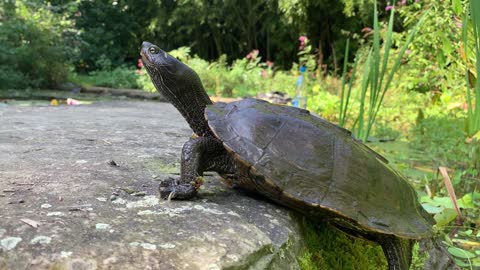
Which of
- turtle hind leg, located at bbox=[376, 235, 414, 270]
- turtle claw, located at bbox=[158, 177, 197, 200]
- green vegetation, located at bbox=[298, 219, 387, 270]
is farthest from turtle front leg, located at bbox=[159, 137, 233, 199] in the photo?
turtle hind leg, located at bbox=[376, 235, 414, 270]

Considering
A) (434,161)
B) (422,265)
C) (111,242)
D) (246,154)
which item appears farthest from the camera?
(434,161)

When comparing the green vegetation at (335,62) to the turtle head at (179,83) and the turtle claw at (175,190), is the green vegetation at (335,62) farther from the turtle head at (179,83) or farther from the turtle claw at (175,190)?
the turtle head at (179,83)

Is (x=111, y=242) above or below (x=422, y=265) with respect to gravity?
above

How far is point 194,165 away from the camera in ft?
4.34

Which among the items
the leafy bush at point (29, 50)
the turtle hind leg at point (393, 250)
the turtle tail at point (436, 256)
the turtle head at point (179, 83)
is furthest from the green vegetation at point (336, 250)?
the leafy bush at point (29, 50)

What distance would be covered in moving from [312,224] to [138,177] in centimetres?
Result: 62

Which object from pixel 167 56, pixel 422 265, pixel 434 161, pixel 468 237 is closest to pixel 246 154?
pixel 167 56

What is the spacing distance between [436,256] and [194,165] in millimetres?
1147

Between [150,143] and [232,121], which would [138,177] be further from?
[150,143]

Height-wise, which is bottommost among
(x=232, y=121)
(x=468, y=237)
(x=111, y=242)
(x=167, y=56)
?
(x=468, y=237)

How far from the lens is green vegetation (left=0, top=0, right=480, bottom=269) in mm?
2025

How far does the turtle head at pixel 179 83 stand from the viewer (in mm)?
1488

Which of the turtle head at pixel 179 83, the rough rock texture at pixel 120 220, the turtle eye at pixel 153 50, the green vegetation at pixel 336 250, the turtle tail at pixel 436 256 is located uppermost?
the turtle eye at pixel 153 50

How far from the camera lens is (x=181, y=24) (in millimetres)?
16859
